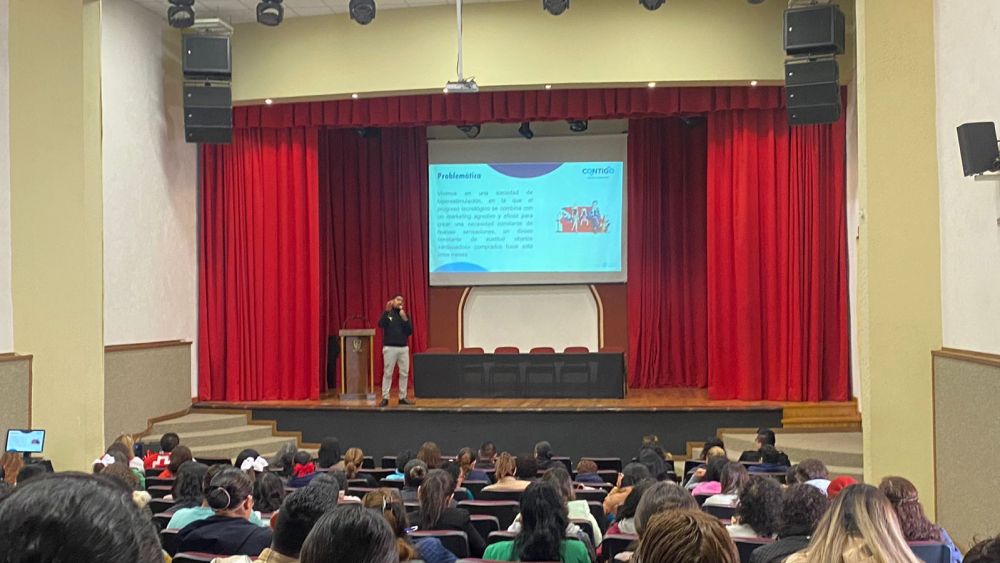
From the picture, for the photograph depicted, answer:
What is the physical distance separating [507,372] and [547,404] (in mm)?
963

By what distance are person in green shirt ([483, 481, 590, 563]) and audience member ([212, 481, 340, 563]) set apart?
114 centimetres

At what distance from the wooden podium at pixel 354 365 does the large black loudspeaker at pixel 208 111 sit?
2.83 metres

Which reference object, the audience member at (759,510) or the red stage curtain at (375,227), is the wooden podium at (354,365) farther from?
the audience member at (759,510)

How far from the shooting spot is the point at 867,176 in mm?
6301

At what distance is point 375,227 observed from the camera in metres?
14.0

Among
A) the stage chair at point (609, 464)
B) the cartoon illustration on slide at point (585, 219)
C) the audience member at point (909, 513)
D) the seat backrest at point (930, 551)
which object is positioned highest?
the cartoon illustration on slide at point (585, 219)

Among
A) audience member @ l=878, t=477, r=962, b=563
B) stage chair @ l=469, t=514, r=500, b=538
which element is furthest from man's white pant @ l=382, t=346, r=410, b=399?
audience member @ l=878, t=477, r=962, b=563

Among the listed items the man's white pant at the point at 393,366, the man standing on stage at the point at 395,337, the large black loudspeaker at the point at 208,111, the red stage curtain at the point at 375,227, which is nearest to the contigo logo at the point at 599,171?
the red stage curtain at the point at 375,227

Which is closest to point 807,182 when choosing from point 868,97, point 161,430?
point 868,97

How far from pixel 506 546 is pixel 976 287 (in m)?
3.30

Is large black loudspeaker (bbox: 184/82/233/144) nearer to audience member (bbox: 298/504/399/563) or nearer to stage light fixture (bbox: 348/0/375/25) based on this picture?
stage light fixture (bbox: 348/0/375/25)

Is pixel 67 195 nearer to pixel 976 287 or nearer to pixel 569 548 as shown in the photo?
pixel 569 548

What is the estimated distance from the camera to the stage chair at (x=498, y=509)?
4.99 meters

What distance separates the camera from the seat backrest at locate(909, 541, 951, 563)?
3.13 m
